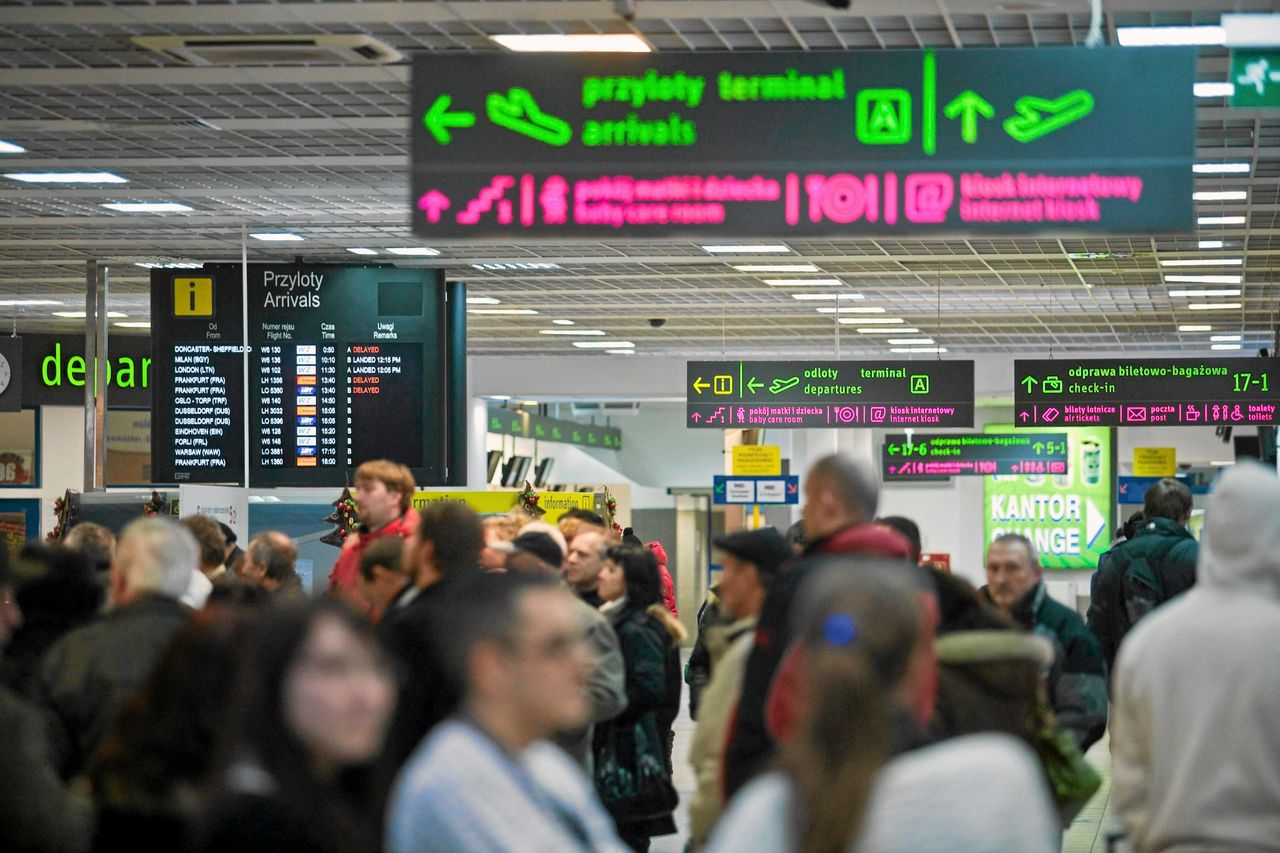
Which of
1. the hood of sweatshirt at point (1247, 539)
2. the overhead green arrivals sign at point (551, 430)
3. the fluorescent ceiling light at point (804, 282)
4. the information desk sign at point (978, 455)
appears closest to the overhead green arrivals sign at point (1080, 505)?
the information desk sign at point (978, 455)

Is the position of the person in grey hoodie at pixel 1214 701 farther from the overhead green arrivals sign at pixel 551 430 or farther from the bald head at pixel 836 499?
the overhead green arrivals sign at pixel 551 430

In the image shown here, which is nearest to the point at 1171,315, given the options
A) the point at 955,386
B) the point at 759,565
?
the point at 955,386

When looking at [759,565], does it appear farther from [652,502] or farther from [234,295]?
[652,502]

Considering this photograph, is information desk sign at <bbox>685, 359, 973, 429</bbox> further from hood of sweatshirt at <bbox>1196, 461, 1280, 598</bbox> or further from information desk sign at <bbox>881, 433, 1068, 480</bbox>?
hood of sweatshirt at <bbox>1196, 461, 1280, 598</bbox>

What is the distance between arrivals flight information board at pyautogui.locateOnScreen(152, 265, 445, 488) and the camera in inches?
A: 460

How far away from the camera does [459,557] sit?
17.0 ft

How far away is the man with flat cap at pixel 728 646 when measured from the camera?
421cm

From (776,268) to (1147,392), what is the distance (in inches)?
157

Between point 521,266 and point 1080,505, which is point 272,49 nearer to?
point 521,266

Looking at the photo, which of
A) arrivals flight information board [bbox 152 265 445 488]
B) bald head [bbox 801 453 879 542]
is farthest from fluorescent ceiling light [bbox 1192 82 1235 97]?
arrivals flight information board [bbox 152 265 445 488]

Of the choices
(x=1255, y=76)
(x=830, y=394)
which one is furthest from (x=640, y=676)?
(x=830, y=394)

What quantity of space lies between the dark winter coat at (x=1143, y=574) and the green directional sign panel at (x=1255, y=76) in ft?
10.7

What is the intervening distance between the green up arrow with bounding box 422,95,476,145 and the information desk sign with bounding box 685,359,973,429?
35.3 feet

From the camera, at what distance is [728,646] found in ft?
16.3
